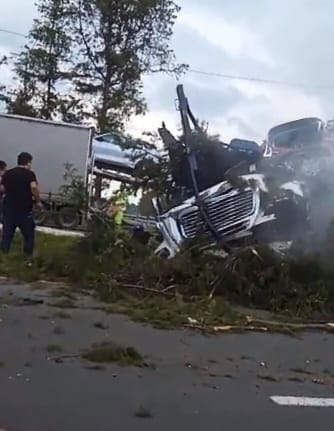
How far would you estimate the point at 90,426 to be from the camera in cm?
480

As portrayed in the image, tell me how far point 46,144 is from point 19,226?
14.7 metres

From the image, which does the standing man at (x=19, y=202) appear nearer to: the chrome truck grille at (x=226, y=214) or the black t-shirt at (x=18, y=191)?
the black t-shirt at (x=18, y=191)

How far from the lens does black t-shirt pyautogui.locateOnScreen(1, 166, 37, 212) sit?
454 inches

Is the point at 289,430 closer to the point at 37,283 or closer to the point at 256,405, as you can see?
the point at 256,405

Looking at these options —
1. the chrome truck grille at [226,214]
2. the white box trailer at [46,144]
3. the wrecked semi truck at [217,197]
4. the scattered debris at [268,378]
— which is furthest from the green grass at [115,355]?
the white box trailer at [46,144]

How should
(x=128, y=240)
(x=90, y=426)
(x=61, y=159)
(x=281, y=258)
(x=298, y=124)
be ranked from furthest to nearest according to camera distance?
(x=61, y=159) → (x=298, y=124) → (x=128, y=240) → (x=281, y=258) → (x=90, y=426)

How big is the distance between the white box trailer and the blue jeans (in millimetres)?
13782

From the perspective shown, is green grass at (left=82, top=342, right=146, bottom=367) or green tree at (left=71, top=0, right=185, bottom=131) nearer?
green grass at (left=82, top=342, right=146, bottom=367)

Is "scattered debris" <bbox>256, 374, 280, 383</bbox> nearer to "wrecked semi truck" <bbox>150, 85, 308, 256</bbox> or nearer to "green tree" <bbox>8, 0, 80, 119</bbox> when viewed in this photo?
"wrecked semi truck" <bbox>150, 85, 308, 256</bbox>

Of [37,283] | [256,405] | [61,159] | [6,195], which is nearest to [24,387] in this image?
[256,405]

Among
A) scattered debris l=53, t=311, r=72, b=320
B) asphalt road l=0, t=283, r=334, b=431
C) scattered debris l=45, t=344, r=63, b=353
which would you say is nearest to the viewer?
asphalt road l=0, t=283, r=334, b=431

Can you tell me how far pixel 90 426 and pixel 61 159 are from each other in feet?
70.3

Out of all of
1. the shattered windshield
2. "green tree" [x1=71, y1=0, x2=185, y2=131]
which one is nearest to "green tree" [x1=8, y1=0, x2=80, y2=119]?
"green tree" [x1=71, y1=0, x2=185, y2=131]

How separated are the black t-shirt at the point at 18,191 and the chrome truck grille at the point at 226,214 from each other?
7.20 feet
